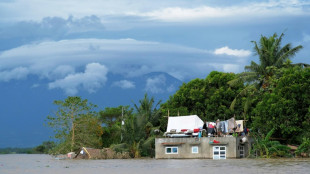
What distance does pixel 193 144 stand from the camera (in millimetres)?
45562

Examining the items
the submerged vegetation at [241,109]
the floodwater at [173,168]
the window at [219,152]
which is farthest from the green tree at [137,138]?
the floodwater at [173,168]

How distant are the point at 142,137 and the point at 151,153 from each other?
2932mm

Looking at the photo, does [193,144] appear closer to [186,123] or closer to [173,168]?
[186,123]

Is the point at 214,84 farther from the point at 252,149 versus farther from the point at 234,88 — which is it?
the point at 252,149

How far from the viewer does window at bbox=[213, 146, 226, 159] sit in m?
43.9

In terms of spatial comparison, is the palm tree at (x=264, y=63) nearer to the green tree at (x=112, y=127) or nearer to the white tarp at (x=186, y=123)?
the white tarp at (x=186, y=123)

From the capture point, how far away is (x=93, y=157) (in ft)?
151

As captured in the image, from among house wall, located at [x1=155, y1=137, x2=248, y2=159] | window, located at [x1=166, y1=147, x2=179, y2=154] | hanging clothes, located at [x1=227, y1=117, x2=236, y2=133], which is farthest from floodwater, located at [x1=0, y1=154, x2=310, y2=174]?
hanging clothes, located at [x1=227, y1=117, x2=236, y2=133]

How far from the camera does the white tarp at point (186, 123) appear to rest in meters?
47.6

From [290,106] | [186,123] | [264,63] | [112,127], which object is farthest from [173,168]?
[112,127]

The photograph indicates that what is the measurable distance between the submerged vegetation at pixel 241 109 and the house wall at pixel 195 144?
2095mm

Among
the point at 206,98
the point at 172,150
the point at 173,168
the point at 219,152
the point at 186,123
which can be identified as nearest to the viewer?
the point at 173,168

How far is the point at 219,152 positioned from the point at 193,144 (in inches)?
109

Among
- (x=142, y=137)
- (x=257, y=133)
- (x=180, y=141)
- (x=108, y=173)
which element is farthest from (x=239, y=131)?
(x=108, y=173)
